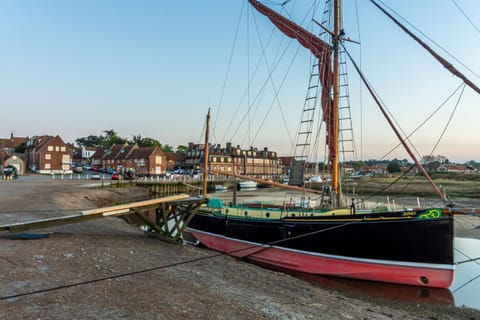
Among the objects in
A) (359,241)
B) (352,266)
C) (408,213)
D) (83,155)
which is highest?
(83,155)

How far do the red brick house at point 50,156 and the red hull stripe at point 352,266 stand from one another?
232ft

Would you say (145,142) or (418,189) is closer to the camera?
(418,189)

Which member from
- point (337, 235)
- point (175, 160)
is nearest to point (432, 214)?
point (337, 235)

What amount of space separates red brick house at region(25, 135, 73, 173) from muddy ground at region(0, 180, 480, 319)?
71.5m

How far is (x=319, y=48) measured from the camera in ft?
54.5

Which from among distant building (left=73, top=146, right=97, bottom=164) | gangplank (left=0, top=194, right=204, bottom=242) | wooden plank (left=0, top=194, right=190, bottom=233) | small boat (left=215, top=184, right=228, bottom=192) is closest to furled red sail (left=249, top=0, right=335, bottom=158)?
gangplank (left=0, top=194, right=204, bottom=242)

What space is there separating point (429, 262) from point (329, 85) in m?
9.08

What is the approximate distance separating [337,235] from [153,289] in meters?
7.26

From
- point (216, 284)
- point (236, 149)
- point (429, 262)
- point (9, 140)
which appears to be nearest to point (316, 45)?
point (429, 262)

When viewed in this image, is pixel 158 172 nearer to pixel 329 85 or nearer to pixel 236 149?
pixel 236 149

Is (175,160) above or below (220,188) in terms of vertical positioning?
above

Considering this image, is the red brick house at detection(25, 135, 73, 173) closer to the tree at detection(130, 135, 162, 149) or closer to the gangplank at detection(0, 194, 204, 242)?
the tree at detection(130, 135, 162, 149)

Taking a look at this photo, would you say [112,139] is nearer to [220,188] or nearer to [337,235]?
[220,188]

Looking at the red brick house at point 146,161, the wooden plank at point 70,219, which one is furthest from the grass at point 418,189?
the red brick house at point 146,161
